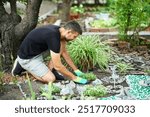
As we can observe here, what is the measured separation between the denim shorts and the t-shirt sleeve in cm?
46

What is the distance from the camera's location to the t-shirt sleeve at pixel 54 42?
698cm

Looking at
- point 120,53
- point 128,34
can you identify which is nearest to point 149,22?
point 128,34

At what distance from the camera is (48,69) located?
7480mm

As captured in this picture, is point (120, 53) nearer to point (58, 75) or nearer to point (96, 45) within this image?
point (96, 45)

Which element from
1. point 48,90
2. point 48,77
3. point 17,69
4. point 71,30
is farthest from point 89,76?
point 17,69

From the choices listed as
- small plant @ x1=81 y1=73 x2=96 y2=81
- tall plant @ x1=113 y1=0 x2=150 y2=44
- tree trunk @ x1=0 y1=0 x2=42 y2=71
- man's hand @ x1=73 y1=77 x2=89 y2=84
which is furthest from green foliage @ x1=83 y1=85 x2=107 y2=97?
tall plant @ x1=113 y1=0 x2=150 y2=44

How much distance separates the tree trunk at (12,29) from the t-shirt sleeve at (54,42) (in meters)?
1.20

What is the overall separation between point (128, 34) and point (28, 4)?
10.9ft

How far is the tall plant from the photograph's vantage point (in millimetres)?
10031

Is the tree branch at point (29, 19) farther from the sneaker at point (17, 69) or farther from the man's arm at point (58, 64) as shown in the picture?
the man's arm at point (58, 64)

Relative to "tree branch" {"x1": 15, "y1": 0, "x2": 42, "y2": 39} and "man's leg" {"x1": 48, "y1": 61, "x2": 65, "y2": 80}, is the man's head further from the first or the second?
"tree branch" {"x1": 15, "y1": 0, "x2": 42, "y2": 39}

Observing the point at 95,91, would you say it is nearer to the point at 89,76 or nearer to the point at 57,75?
the point at 89,76

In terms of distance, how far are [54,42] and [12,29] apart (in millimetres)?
1457

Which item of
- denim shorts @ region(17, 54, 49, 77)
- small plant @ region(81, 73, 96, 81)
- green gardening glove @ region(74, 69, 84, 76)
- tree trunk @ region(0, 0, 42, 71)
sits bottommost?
small plant @ region(81, 73, 96, 81)
